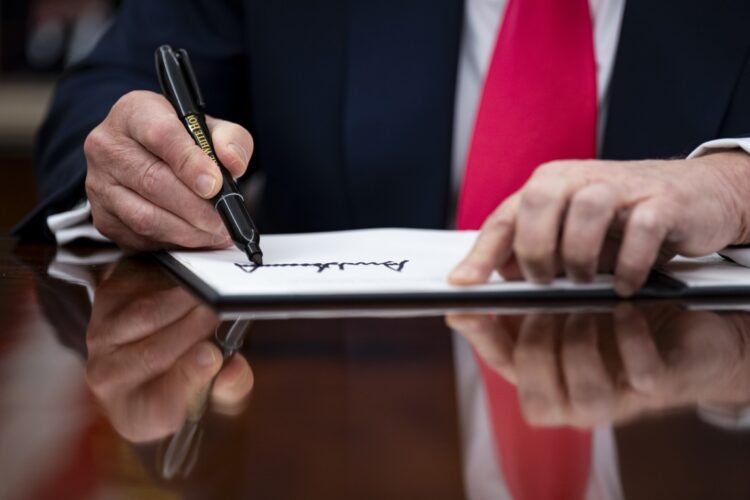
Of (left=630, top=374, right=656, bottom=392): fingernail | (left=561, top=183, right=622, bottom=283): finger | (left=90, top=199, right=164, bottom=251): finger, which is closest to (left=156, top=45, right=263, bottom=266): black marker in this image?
(left=90, top=199, right=164, bottom=251): finger

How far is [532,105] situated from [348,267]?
39 centimetres

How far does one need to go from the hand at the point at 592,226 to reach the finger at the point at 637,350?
0.04 m

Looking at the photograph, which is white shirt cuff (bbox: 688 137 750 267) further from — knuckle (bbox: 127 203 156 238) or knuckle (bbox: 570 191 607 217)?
knuckle (bbox: 127 203 156 238)

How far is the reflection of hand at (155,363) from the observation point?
35 cm

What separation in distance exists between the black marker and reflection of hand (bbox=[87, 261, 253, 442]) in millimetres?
78

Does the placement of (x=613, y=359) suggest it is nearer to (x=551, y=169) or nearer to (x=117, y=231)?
(x=551, y=169)

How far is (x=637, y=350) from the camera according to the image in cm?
44

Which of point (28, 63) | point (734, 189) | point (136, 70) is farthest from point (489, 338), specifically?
point (28, 63)

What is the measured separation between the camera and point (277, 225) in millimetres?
1172

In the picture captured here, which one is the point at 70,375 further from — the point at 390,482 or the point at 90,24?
the point at 90,24

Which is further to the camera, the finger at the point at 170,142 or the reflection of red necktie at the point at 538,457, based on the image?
the finger at the point at 170,142

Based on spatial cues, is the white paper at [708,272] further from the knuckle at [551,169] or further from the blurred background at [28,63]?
the blurred background at [28,63]
